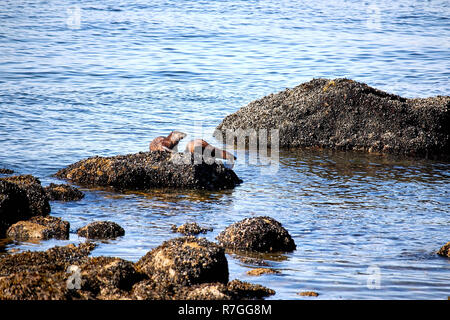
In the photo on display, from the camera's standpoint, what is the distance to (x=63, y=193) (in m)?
7.99

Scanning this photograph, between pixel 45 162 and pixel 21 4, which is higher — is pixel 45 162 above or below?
below

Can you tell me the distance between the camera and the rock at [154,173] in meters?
8.64

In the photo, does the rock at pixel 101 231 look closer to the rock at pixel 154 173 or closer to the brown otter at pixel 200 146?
the rock at pixel 154 173

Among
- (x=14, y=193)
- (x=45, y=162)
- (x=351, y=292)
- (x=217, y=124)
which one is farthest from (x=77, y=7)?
(x=351, y=292)

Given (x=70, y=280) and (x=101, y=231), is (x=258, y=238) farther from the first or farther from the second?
(x=70, y=280)

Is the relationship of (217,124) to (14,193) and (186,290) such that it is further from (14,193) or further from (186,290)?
(186,290)

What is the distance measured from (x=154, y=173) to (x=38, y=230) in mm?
2491

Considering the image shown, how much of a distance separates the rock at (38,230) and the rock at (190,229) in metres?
1.15

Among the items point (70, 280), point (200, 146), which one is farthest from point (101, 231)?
point (200, 146)

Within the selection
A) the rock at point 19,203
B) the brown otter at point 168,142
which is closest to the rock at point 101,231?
the rock at point 19,203

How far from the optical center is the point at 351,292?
5145mm
